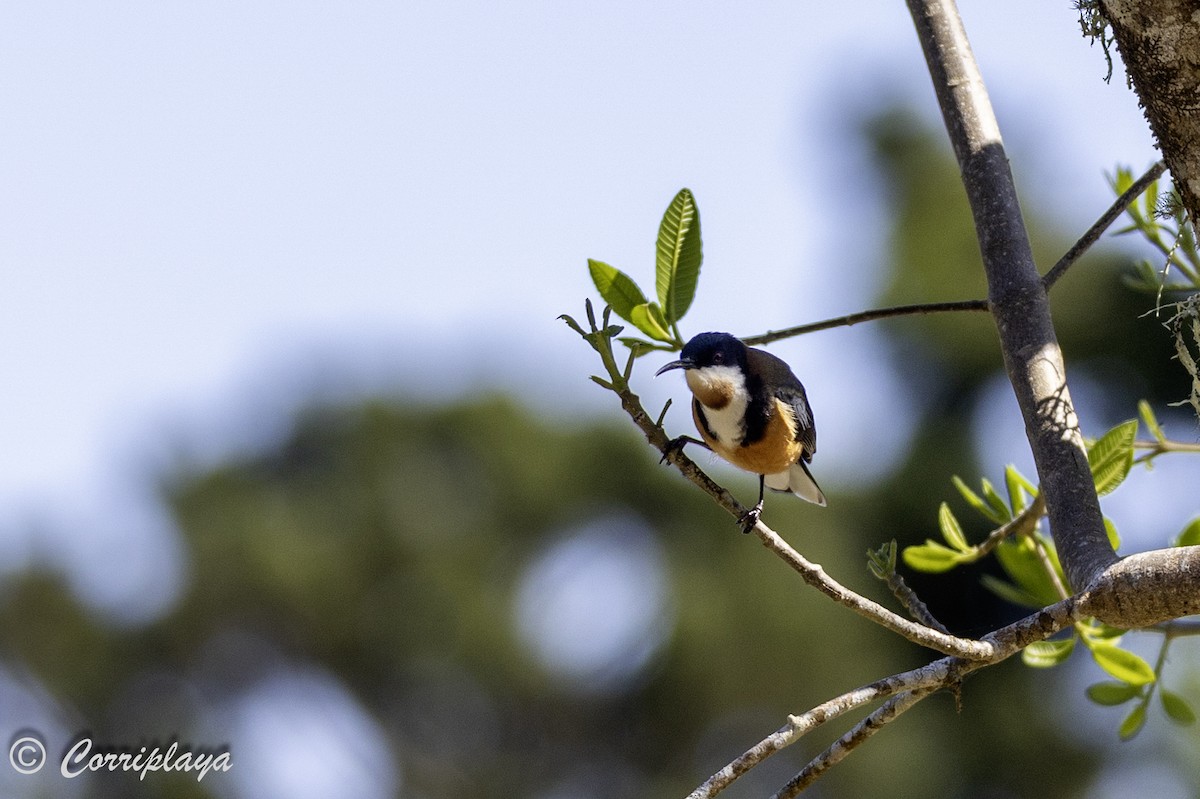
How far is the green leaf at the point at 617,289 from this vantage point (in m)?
2.10

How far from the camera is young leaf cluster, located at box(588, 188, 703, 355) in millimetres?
2096

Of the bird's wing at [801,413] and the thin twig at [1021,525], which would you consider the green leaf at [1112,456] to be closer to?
the thin twig at [1021,525]

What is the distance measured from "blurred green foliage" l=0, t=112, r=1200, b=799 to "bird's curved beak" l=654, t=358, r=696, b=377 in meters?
12.2

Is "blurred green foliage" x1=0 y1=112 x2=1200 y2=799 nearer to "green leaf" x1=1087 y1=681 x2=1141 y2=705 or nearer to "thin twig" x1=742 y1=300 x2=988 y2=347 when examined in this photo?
"green leaf" x1=1087 y1=681 x2=1141 y2=705

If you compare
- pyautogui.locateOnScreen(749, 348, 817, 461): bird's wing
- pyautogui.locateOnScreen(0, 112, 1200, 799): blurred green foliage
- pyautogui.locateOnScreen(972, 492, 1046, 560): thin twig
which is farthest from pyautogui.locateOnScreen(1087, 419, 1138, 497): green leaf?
pyautogui.locateOnScreen(0, 112, 1200, 799): blurred green foliage

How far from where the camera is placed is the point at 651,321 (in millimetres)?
2139

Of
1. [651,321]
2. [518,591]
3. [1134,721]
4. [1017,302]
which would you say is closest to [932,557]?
[1134,721]

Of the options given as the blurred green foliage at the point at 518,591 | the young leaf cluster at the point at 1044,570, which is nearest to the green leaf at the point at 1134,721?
the young leaf cluster at the point at 1044,570

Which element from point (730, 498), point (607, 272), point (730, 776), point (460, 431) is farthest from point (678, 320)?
point (460, 431)

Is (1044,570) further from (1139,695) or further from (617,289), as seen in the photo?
(617,289)

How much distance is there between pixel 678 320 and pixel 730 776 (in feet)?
2.70

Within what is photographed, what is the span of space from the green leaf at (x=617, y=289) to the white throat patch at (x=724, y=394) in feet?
4.14

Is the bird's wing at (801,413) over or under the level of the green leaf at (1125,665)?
over

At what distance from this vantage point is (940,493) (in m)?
17.5
